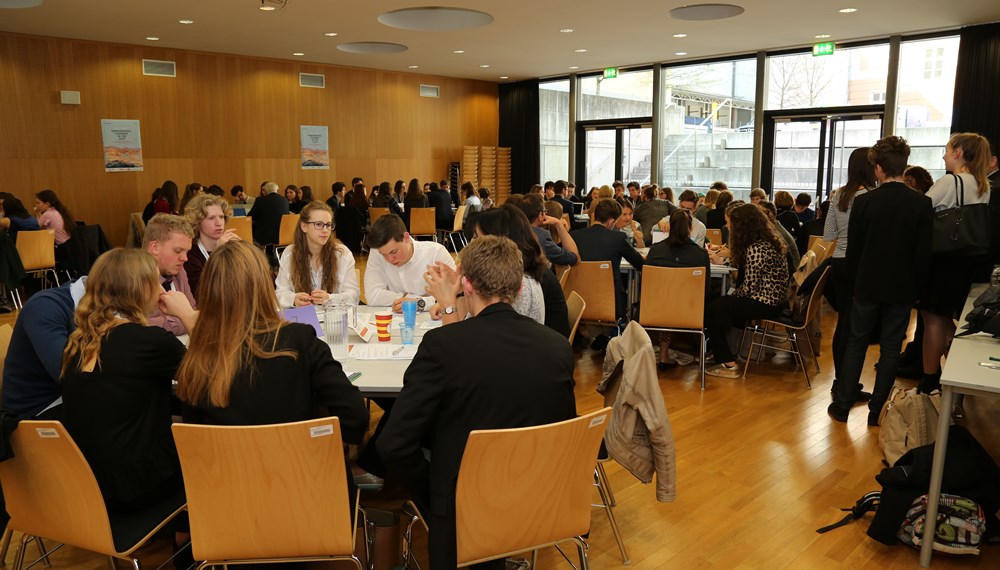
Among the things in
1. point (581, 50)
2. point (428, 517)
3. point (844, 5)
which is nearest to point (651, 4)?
point (844, 5)

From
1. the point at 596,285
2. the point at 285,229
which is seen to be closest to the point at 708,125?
the point at 285,229

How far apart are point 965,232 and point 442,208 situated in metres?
8.48

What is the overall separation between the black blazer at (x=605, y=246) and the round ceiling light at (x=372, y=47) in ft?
22.7

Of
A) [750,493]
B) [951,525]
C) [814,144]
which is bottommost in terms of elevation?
[750,493]

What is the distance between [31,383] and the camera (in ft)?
8.54

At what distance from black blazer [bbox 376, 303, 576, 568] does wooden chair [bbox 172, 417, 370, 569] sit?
0.18 m

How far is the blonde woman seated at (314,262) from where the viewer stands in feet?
13.2

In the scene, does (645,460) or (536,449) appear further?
(645,460)

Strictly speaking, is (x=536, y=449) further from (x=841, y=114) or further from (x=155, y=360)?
(x=841, y=114)

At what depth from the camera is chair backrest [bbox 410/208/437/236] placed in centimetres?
1109

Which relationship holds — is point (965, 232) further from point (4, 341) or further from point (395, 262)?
point (4, 341)

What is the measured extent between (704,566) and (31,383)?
104 inches

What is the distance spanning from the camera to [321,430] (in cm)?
188

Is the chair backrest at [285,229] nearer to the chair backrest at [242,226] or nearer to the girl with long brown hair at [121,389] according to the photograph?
the chair backrest at [242,226]
